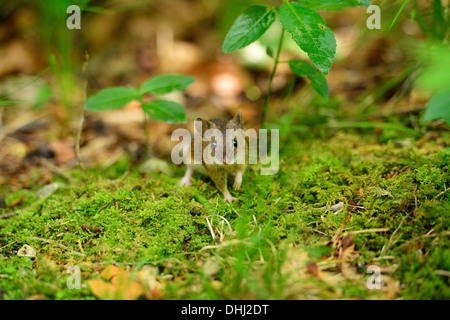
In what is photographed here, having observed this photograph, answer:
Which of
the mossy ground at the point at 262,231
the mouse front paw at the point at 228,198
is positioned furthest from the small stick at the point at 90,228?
the mouse front paw at the point at 228,198

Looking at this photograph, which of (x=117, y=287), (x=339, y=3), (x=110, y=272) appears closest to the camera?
(x=117, y=287)

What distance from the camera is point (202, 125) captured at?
3.58 meters

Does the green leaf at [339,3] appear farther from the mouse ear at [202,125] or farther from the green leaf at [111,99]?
the green leaf at [111,99]

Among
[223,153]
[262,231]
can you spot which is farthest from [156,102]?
[262,231]

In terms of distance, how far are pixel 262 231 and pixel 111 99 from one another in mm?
2079

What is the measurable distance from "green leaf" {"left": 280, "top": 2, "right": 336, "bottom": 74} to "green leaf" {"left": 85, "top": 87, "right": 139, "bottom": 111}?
1730mm

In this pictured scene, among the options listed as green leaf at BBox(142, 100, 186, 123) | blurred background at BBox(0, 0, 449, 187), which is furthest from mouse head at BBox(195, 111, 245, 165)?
blurred background at BBox(0, 0, 449, 187)

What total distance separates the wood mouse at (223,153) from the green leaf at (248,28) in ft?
2.27

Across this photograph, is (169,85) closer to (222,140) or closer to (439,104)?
(222,140)

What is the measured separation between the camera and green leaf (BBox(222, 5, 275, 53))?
3.03 m

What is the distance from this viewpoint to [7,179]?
165 inches

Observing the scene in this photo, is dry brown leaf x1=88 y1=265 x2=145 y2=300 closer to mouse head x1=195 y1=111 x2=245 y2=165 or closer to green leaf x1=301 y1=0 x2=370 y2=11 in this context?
mouse head x1=195 y1=111 x2=245 y2=165
